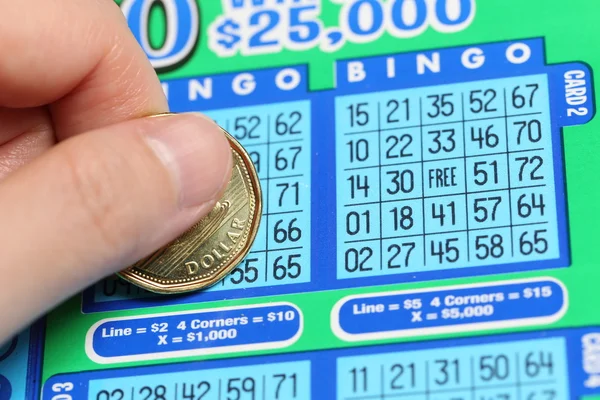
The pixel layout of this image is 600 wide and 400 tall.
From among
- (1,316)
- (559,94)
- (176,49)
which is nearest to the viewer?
(1,316)

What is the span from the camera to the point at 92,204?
2.33ft

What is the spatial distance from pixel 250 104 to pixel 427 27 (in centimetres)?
19

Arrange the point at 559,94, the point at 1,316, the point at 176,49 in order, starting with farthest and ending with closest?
the point at 176,49
the point at 559,94
the point at 1,316

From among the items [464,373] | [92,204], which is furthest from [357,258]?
[92,204]

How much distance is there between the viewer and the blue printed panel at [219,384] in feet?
2.58

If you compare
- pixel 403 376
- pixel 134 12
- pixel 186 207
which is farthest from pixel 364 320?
pixel 134 12

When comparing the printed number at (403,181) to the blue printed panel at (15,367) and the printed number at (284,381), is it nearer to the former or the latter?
the printed number at (284,381)

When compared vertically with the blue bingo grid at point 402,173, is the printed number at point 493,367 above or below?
below

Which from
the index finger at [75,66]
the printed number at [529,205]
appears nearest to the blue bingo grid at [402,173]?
the printed number at [529,205]

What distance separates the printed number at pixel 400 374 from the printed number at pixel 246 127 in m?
0.27

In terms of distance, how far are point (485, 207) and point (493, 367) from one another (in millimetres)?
140

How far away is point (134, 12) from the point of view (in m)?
1.01

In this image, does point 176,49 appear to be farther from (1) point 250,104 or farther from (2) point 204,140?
(2) point 204,140

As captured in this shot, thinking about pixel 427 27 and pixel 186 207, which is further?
pixel 427 27
